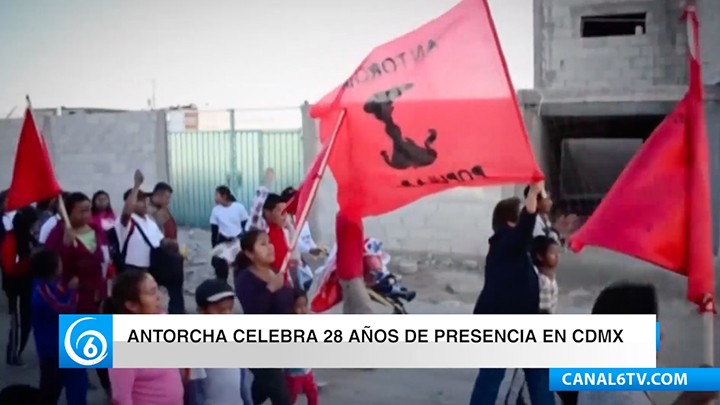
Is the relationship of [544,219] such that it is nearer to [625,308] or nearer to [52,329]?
[625,308]

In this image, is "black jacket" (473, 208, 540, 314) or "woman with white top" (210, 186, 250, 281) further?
"woman with white top" (210, 186, 250, 281)

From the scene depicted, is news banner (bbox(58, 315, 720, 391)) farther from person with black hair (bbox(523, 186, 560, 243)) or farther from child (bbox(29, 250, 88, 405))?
person with black hair (bbox(523, 186, 560, 243))

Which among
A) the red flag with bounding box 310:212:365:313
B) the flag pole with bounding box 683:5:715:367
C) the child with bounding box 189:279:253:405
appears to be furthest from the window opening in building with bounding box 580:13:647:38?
the child with bounding box 189:279:253:405

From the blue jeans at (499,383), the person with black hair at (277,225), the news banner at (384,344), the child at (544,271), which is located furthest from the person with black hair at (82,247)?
→ the child at (544,271)

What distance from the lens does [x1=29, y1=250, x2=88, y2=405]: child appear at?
2.23 meters

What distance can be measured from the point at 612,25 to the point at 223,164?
3.58ft

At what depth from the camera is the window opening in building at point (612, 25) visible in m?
2.02

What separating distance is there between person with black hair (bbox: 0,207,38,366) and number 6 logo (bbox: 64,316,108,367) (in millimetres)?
354

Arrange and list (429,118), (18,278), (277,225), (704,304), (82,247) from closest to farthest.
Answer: (704,304) → (429,118) → (277,225) → (82,247) → (18,278)

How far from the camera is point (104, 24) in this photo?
233cm

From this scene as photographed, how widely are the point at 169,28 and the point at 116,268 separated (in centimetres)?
72

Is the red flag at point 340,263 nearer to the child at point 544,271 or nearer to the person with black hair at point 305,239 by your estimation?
the person with black hair at point 305,239

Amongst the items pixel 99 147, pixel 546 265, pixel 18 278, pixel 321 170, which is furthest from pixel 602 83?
pixel 18 278

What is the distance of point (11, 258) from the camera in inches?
104
